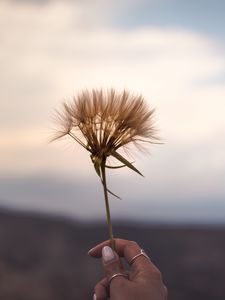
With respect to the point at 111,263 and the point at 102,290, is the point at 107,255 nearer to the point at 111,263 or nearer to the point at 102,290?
the point at 111,263

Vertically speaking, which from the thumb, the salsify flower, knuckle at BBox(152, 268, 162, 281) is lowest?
knuckle at BBox(152, 268, 162, 281)

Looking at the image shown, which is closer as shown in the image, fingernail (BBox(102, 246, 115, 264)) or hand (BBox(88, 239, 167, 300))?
hand (BBox(88, 239, 167, 300))

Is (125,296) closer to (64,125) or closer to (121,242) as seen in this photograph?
(121,242)

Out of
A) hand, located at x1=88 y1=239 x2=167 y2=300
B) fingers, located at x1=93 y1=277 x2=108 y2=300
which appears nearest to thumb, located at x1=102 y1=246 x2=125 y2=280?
hand, located at x1=88 y1=239 x2=167 y2=300

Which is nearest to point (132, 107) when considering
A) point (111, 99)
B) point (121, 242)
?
point (111, 99)

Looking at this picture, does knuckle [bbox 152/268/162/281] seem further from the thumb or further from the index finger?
the thumb

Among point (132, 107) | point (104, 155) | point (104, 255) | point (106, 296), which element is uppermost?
point (132, 107)

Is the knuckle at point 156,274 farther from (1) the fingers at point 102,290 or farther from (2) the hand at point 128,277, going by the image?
(1) the fingers at point 102,290
